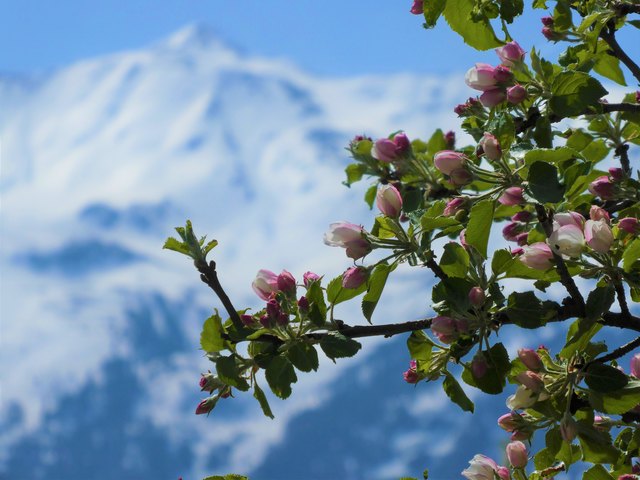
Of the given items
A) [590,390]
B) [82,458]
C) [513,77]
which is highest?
[82,458]

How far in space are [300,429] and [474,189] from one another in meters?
186

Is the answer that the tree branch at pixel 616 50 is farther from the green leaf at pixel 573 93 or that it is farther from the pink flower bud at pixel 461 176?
the pink flower bud at pixel 461 176

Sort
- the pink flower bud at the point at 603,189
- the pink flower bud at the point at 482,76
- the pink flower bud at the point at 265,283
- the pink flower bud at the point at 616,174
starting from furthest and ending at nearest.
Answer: the pink flower bud at the point at 616,174
the pink flower bud at the point at 603,189
the pink flower bud at the point at 482,76
the pink flower bud at the point at 265,283

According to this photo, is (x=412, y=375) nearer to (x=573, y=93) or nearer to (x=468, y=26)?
(x=573, y=93)

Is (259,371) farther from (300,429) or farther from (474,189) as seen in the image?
(300,429)

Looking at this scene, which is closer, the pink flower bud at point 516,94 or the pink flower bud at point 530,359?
the pink flower bud at point 530,359

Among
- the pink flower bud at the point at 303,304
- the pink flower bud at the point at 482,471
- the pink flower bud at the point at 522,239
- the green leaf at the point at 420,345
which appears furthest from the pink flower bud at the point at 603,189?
the pink flower bud at the point at 303,304

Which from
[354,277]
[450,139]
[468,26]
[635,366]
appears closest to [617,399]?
[635,366]

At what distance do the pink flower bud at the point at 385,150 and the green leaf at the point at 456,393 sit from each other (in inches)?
27.3

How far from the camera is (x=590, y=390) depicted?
2420 millimetres

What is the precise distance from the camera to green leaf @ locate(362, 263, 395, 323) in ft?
7.75

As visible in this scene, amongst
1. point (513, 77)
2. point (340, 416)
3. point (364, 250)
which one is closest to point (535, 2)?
point (513, 77)

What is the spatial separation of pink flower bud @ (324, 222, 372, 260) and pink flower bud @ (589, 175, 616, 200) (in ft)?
3.51

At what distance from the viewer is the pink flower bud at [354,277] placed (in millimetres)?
2363
